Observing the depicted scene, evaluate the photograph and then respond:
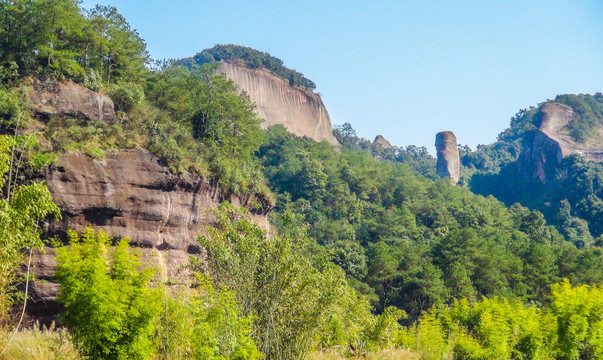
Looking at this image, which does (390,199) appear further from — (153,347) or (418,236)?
(153,347)

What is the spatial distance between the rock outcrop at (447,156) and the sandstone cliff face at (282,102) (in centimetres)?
2331

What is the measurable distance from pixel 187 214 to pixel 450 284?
23715 mm

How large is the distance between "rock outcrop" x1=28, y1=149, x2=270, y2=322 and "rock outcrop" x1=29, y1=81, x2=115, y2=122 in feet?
8.28

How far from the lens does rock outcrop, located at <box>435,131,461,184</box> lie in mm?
94250

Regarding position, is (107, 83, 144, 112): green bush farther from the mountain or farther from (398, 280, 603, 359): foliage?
the mountain

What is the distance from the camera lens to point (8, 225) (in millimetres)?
7676

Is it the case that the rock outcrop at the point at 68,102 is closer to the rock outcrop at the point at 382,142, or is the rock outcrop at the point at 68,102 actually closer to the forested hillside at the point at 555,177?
the forested hillside at the point at 555,177

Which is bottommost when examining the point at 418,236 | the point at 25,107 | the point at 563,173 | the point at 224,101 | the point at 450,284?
the point at 450,284

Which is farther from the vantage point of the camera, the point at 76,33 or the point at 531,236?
the point at 531,236

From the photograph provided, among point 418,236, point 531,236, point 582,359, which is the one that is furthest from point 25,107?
point 531,236

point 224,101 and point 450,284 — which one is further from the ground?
point 224,101

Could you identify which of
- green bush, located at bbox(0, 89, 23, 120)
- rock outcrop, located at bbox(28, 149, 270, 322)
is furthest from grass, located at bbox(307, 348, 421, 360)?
green bush, located at bbox(0, 89, 23, 120)

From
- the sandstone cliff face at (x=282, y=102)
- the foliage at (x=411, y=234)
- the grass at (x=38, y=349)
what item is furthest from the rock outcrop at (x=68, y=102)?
the sandstone cliff face at (x=282, y=102)

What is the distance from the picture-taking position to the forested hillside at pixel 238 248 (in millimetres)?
10094
